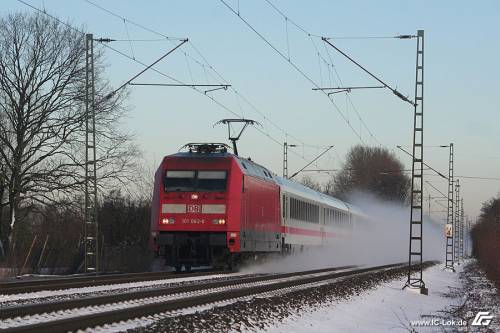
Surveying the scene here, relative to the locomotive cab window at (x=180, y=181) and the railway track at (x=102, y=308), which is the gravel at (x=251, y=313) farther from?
the locomotive cab window at (x=180, y=181)

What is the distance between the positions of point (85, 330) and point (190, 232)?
Result: 14527 millimetres

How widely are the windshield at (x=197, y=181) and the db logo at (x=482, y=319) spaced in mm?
11116

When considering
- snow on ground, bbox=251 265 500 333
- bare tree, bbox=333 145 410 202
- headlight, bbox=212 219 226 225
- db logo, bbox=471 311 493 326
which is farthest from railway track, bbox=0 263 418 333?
bare tree, bbox=333 145 410 202

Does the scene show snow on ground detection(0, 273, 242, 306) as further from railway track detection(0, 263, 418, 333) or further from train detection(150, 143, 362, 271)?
train detection(150, 143, 362, 271)

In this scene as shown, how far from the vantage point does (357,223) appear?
56.0m

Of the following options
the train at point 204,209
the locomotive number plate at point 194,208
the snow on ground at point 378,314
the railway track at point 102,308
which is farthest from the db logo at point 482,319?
the locomotive number plate at point 194,208

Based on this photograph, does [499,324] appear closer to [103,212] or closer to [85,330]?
[85,330]

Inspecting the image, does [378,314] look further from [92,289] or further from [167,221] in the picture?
[167,221]

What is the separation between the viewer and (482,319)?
49.8 feet

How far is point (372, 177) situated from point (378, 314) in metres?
93.2

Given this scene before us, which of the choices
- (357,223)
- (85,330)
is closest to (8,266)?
(85,330)

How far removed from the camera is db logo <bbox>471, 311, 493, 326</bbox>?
14516 millimetres

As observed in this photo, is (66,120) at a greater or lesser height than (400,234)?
greater

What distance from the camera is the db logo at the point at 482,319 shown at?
571 inches
